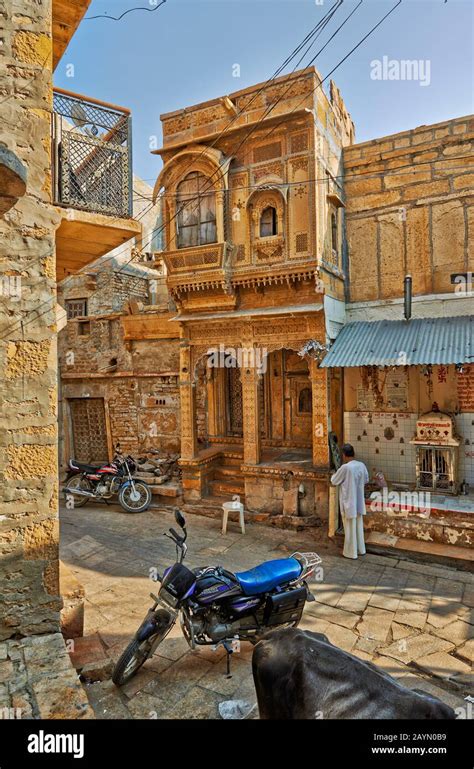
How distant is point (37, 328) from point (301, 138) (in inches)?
313

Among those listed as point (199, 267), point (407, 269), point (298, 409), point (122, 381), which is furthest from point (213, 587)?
point (122, 381)

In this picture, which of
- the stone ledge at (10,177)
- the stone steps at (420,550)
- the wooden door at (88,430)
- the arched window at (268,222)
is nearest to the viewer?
the stone ledge at (10,177)

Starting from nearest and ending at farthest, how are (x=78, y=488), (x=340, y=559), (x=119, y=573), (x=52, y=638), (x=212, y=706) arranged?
(x=52, y=638) < (x=212, y=706) < (x=119, y=573) < (x=340, y=559) < (x=78, y=488)

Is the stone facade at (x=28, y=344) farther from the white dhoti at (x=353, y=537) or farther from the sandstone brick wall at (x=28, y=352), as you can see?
the white dhoti at (x=353, y=537)

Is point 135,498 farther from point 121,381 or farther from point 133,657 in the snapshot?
point 133,657

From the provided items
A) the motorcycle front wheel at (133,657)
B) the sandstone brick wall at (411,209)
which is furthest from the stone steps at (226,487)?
the motorcycle front wheel at (133,657)

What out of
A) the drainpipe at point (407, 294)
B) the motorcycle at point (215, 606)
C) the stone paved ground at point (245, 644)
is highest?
the drainpipe at point (407, 294)

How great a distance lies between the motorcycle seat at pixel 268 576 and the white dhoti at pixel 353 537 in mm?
3293

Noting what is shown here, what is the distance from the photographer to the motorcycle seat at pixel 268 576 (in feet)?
15.6
